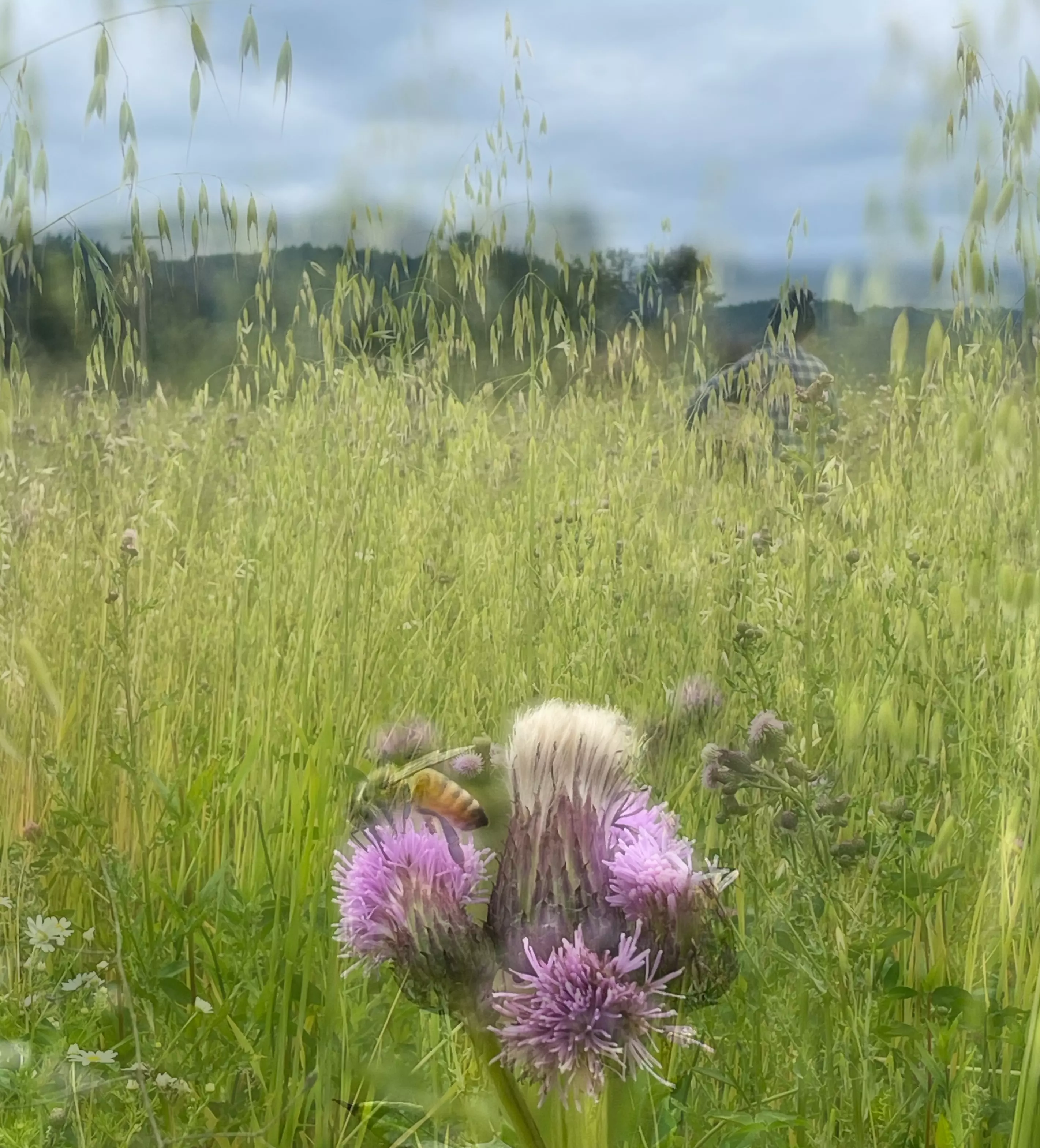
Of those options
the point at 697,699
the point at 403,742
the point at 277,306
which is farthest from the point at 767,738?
the point at 277,306

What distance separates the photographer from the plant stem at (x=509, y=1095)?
0.74 metres

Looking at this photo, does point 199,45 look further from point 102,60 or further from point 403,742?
point 403,742

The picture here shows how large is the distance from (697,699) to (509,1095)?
577 mm

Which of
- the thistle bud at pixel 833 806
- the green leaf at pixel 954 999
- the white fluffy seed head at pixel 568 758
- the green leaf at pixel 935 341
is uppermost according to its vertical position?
the green leaf at pixel 935 341

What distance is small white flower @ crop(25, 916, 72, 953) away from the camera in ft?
3.87

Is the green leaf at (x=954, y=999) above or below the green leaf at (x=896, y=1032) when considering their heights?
above

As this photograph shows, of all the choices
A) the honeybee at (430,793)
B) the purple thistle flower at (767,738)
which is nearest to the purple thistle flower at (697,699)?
the purple thistle flower at (767,738)

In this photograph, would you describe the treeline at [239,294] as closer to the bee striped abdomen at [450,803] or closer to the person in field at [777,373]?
the person in field at [777,373]

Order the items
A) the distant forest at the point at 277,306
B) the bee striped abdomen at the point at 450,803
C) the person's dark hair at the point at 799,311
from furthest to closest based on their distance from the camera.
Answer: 1. the distant forest at the point at 277,306
2. the person's dark hair at the point at 799,311
3. the bee striped abdomen at the point at 450,803

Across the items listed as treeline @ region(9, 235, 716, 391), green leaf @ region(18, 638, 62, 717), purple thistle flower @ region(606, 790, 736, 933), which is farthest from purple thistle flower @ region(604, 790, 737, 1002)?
treeline @ region(9, 235, 716, 391)

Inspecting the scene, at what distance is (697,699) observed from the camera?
124 centimetres

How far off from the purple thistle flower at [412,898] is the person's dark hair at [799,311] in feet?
2.62

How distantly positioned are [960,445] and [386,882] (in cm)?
72

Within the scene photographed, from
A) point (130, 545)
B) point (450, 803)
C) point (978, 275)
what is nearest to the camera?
point (450, 803)
